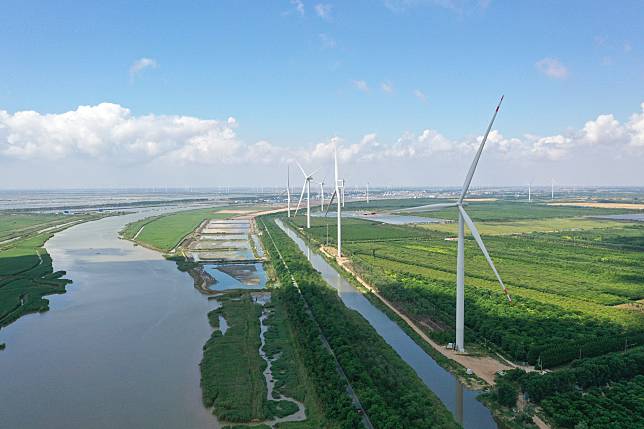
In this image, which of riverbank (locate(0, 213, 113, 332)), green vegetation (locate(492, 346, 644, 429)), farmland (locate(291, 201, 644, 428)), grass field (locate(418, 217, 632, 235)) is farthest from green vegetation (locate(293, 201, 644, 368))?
riverbank (locate(0, 213, 113, 332))

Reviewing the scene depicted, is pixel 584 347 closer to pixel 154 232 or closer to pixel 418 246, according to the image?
pixel 418 246

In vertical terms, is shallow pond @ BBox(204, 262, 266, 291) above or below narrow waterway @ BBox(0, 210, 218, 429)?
above

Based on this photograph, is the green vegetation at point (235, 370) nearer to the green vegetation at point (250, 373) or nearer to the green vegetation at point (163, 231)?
the green vegetation at point (250, 373)

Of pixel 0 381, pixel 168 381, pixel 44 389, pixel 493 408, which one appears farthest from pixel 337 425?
pixel 0 381

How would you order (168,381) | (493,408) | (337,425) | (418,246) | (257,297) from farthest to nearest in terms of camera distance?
1. (418,246)
2. (257,297)
3. (168,381)
4. (493,408)
5. (337,425)

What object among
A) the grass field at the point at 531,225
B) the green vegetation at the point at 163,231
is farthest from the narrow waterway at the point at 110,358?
the grass field at the point at 531,225

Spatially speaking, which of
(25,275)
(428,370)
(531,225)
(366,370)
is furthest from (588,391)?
(531,225)

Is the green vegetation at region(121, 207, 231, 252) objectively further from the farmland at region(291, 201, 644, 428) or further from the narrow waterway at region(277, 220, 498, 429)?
the narrow waterway at region(277, 220, 498, 429)
